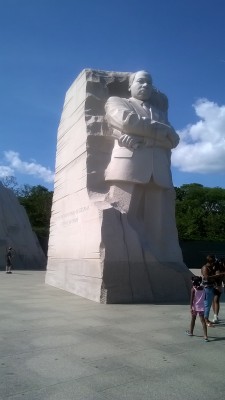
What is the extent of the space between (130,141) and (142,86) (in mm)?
1984

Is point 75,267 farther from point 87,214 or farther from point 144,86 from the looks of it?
point 144,86

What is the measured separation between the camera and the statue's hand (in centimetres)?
1080

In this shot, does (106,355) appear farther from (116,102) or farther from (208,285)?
(116,102)

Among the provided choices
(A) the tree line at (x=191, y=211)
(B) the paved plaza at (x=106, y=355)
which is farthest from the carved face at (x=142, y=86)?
(A) the tree line at (x=191, y=211)

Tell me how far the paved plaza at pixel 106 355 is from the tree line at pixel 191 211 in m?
31.3

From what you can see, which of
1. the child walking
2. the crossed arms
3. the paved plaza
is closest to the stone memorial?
the crossed arms

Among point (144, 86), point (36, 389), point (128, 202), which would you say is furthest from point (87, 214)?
point (36, 389)

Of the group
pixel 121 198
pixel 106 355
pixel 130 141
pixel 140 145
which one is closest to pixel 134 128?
pixel 130 141

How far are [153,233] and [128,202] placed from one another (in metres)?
1.25

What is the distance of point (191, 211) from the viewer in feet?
156

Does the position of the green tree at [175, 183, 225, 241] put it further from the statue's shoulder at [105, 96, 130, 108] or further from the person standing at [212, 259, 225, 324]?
the person standing at [212, 259, 225, 324]

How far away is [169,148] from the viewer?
456 inches

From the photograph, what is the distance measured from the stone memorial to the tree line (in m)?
27.5

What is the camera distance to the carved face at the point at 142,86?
11.7 meters
